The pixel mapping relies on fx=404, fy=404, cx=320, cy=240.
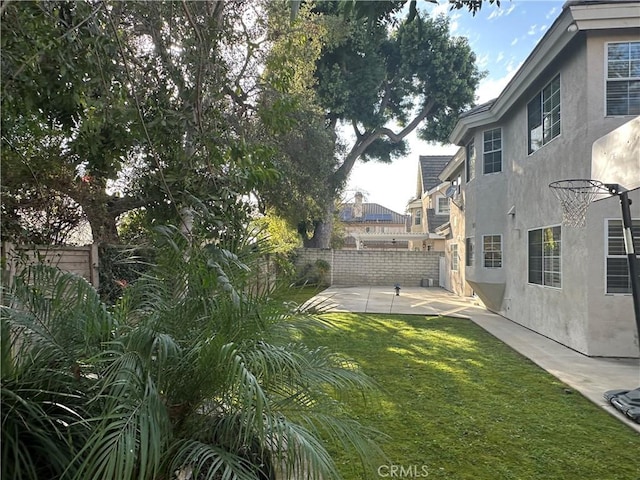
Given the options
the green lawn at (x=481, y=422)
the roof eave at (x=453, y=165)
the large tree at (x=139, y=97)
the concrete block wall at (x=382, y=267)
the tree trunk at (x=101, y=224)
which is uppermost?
the roof eave at (x=453, y=165)

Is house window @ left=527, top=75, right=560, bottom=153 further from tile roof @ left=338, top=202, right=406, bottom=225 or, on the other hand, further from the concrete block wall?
tile roof @ left=338, top=202, right=406, bottom=225

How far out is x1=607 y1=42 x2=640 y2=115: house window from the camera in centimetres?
746

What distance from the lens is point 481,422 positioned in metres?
4.74

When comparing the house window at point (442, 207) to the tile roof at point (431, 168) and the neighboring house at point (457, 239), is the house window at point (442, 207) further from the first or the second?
the neighboring house at point (457, 239)

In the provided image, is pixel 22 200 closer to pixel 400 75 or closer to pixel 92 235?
pixel 92 235

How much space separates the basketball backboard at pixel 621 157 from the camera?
15.9 feet

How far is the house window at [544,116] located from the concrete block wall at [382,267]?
46.1 ft

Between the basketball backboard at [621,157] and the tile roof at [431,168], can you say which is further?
the tile roof at [431,168]

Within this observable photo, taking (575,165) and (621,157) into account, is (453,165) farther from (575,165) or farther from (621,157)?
(621,157)

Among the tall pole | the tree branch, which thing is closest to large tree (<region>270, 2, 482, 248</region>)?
the tree branch

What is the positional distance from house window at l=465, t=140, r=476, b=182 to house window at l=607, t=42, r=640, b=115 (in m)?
5.88

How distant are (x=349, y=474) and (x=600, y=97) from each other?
312 inches

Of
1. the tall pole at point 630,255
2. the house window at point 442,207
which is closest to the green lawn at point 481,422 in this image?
the tall pole at point 630,255

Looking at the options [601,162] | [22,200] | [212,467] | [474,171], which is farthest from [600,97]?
[22,200]
